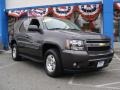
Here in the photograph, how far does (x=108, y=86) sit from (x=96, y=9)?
26.3ft

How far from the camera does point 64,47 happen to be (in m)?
7.45

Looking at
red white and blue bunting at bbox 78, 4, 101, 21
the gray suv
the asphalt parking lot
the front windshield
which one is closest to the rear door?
the gray suv

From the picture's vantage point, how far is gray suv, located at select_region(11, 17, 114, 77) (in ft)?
24.1

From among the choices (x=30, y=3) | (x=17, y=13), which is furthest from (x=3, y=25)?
(x=30, y=3)

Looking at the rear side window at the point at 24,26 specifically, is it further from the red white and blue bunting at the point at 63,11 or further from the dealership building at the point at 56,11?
the red white and blue bunting at the point at 63,11

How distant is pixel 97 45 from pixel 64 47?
93cm

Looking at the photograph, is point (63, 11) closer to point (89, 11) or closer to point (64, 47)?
point (89, 11)

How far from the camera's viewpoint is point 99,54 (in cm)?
760

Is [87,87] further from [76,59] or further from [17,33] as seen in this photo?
[17,33]

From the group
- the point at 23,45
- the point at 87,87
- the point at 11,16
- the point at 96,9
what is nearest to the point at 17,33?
the point at 23,45

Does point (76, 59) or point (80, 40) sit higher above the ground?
A: point (80, 40)

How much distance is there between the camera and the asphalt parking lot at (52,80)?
7062 millimetres

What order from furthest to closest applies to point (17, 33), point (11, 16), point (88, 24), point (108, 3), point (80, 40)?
point (11, 16), point (88, 24), point (108, 3), point (17, 33), point (80, 40)

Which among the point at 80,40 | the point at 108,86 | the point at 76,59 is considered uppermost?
the point at 80,40
